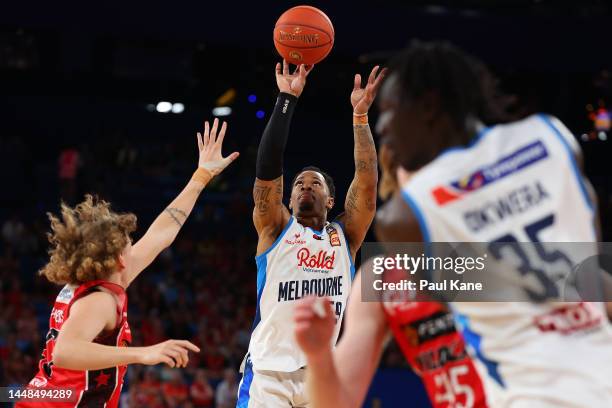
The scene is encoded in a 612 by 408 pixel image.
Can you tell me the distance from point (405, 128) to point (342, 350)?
26.9 inches

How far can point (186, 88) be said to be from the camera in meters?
16.7

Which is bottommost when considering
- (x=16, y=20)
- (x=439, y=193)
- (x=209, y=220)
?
(x=439, y=193)

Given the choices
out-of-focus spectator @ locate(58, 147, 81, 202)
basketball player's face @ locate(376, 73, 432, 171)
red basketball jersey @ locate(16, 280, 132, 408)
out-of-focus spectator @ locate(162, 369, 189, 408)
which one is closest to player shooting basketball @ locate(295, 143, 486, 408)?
basketball player's face @ locate(376, 73, 432, 171)

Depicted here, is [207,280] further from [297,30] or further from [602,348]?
[602,348]

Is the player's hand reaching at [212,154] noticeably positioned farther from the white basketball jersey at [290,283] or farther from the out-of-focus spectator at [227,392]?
the out-of-focus spectator at [227,392]

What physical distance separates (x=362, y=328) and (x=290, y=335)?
3053mm

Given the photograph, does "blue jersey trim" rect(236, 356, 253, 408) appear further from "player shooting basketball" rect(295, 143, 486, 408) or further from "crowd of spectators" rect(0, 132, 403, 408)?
"crowd of spectators" rect(0, 132, 403, 408)

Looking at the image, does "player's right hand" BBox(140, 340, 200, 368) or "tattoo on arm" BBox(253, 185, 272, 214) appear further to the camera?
"tattoo on arm" BBox(253, 185, 272, 214)

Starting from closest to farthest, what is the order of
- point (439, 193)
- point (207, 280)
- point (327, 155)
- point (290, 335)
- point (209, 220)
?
point (439, 193) → point (290, 335) → point (207, 280) → point (209, 220) → point (327, 155)

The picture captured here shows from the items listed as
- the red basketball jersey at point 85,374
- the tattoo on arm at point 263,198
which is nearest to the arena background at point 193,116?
the tattoo on arm at point 263,198

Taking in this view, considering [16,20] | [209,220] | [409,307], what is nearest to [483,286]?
[409,307]

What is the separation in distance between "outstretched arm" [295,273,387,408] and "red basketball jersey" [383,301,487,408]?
0.06 metres

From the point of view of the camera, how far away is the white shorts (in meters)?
5.48

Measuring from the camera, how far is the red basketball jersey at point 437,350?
8.63ft
